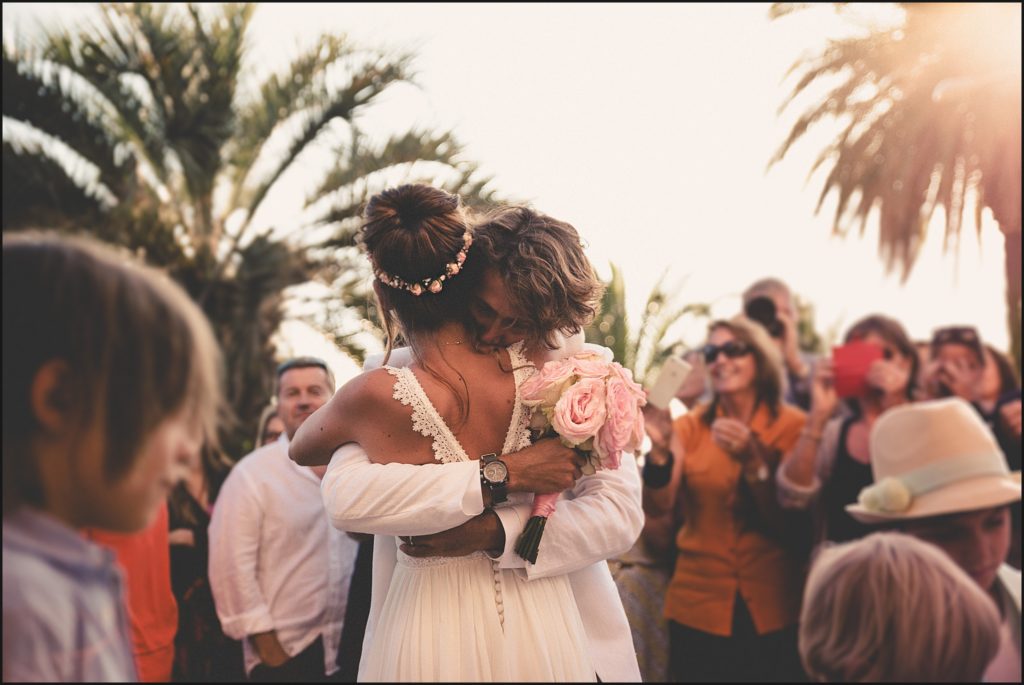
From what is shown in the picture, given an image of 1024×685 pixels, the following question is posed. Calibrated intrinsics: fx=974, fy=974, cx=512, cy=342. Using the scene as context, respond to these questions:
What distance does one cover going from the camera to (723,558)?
4.82 meters

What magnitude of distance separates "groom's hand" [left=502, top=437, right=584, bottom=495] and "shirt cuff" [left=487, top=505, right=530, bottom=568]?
0.29 ft

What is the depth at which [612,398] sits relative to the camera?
248cm

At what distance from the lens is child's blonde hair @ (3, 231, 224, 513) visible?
1251mm

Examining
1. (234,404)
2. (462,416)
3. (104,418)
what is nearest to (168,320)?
(104,418)

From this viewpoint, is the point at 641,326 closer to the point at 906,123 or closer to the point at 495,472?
the point at 906,123

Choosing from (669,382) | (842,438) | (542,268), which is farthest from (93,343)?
(842,438)

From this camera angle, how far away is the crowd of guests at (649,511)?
4.17 feet

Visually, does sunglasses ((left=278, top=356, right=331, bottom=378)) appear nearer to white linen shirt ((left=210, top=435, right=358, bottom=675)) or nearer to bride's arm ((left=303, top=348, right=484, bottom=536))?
white linen shirt ((left=210, top=435, right=358, bottom=675))

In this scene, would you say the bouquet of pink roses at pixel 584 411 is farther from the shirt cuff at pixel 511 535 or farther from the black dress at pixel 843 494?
→ the black dress at pixel 843 494

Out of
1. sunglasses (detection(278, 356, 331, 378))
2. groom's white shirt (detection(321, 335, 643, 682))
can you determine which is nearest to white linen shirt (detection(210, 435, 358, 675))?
sunglasses (detection(278, 356, 331, 378))

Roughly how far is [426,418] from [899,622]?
1209 millimetres

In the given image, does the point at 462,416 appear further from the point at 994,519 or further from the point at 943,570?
the point at 994,519

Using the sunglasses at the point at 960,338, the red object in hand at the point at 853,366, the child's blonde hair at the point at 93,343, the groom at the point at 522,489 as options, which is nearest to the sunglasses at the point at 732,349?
the red object in hand at the point at 853,366

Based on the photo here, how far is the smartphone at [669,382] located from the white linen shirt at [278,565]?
1584mm
